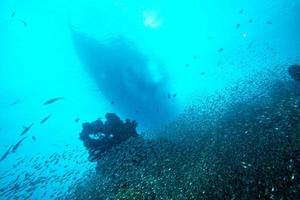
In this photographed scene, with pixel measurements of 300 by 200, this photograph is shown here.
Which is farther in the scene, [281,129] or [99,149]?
[99,149]

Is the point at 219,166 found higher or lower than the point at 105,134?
lower

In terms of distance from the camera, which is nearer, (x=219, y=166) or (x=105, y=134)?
(x=219, y=166)

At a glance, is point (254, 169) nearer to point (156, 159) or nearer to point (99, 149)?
point (156, 159)

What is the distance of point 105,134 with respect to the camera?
25.0 metres

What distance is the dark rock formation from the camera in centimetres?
2422

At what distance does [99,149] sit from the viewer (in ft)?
78.5

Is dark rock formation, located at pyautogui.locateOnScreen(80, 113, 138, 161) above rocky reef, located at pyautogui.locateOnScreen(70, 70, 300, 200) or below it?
above

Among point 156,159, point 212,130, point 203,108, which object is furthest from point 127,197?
point 203,108

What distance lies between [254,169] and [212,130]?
30.8ft

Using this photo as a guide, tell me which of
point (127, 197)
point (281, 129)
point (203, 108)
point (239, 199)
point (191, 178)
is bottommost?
point (239, 199)

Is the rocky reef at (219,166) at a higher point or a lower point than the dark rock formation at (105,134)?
lower

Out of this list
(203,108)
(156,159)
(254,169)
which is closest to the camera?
(254,169)

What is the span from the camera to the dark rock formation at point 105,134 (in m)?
24.2

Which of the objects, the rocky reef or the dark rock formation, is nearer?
the rocky reef
